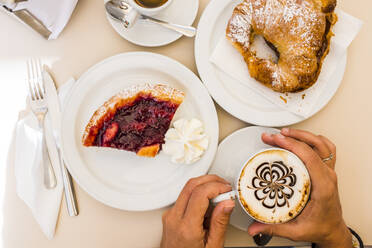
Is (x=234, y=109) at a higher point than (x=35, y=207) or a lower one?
Result: higher


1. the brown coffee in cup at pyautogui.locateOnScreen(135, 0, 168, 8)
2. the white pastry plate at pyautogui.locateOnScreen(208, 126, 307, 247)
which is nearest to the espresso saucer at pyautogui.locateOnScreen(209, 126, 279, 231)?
the white pastry plate at pyautogui.locateOnScreen(208, 126, 307, 247)

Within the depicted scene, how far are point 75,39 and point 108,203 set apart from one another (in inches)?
24.0

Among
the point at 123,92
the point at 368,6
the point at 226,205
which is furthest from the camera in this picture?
the point at 368,6

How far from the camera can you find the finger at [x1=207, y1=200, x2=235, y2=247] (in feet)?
3.03

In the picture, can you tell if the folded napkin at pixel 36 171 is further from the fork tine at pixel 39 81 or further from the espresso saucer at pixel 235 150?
the espresso saucer at pixel 235 150

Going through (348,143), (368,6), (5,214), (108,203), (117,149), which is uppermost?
(368,6)

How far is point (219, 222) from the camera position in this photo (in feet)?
3.13

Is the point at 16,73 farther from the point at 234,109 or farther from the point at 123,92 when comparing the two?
the point at 234,109

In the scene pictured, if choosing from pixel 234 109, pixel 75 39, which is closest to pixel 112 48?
pixel 75 39

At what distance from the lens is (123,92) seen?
1084 millimetres

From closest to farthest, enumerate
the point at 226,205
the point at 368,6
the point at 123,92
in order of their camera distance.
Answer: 1. the point at 226,205
2. the point at 123,92
3. the point at 368,6

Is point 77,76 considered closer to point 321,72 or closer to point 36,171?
point 36,171

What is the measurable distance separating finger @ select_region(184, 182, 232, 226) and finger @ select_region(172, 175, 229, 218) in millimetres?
31

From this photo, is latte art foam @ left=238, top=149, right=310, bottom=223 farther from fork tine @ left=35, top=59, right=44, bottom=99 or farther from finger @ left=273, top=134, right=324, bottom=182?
fork tine @ left=35, top=59, right=44, bottom=99
